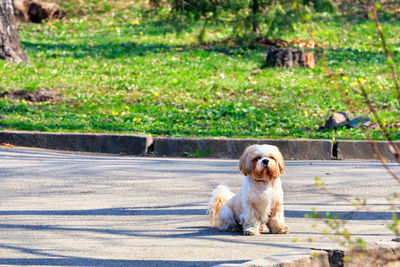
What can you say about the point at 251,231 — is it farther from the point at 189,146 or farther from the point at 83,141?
the point at 83,141

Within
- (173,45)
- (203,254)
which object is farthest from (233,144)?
(173,45)

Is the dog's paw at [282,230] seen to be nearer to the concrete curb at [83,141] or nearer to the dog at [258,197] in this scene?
the dog at [258,197]

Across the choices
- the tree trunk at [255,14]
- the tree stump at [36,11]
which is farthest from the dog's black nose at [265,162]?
the tree stump at [36,11]

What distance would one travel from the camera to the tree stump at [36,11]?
2155 centimetres

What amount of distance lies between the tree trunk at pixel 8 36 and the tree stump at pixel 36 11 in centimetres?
656

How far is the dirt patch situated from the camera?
41.5ft

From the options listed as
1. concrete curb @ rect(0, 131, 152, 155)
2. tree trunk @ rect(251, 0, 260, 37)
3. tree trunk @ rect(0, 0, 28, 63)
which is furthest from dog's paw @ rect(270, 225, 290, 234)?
tree trunk @ rect(251, 0, 260, 37)

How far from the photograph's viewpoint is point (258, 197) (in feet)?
17.3

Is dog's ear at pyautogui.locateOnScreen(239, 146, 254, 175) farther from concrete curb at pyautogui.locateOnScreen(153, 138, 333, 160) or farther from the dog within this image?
concrete curb at pyautogui.locateOnScreen(153, 138, 333, 160)

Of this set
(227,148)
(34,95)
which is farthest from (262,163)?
(34,95)

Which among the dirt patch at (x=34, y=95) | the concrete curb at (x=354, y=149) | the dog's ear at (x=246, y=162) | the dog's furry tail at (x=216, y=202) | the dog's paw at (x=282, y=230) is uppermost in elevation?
the dog's ear at (x=246, y=162)

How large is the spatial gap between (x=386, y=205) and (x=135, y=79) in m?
8.48

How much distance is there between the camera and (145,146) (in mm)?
10211

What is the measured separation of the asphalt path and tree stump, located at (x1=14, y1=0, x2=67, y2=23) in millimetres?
12586
